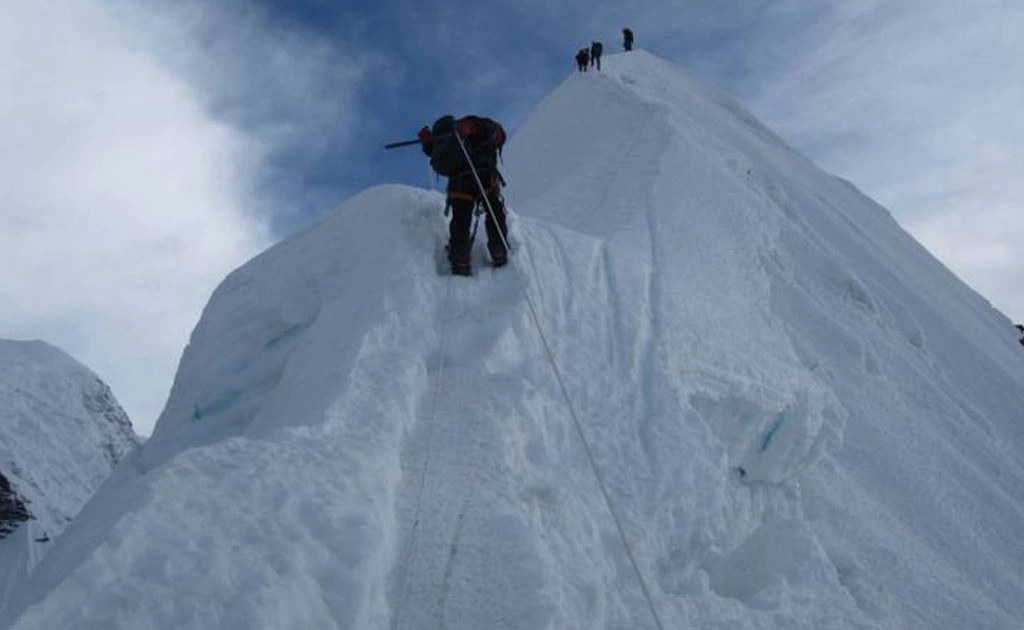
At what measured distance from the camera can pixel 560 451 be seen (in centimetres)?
609

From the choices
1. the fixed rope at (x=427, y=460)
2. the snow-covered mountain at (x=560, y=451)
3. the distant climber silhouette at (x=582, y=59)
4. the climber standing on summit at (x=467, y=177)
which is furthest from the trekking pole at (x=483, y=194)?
the distant climber silhouette at (x=582, y=59)

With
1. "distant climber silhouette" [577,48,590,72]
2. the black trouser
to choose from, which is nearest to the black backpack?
the black trouser

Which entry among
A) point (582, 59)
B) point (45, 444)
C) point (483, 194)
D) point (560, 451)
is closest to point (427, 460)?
point (560, 451)

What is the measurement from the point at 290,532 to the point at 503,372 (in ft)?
7.82

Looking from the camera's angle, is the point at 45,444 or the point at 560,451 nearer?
the point at 560,451

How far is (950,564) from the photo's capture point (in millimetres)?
8398

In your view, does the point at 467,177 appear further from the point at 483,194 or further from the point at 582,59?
the point at 582,59

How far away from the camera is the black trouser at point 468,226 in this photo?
7.52m

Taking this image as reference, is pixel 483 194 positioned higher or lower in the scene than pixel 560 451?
higher

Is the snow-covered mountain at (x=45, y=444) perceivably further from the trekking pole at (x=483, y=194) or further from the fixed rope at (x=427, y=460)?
the fixed rope at (x=427, y=460)

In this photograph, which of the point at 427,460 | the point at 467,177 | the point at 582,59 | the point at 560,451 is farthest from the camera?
the point at 582,59

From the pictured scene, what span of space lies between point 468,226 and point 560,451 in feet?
7.67

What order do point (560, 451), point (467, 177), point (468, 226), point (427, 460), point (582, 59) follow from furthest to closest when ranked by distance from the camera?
1. point (582, 59)
2. point (467, 177)
3. point (468, 226)
4. point (560, 451)
5. point (427, 460)

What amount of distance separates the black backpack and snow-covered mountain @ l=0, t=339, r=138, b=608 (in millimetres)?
18833
